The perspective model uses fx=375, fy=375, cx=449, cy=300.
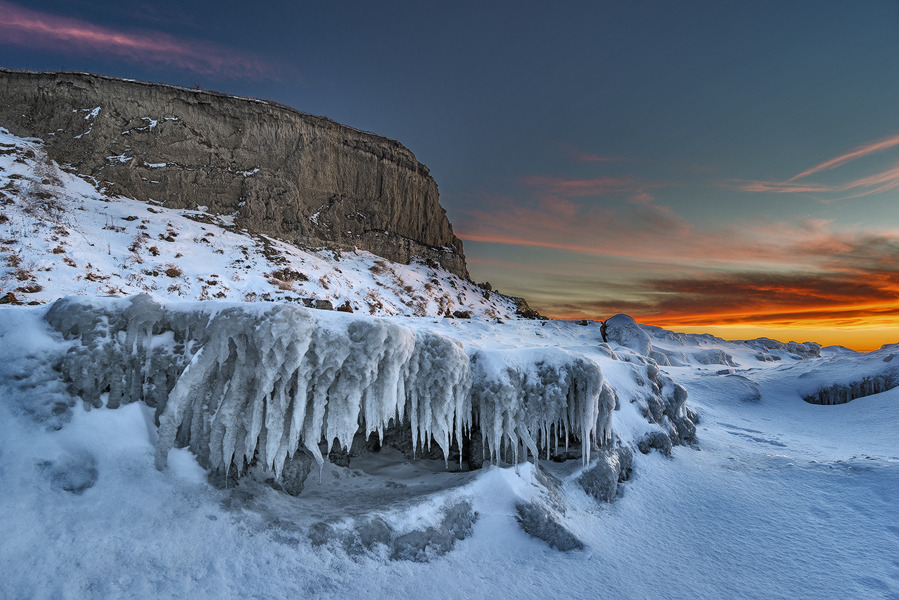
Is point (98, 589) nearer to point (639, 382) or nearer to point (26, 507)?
point (26, 507)

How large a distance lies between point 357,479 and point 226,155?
4025cm

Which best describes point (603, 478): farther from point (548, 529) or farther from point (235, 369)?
point (235, 369)

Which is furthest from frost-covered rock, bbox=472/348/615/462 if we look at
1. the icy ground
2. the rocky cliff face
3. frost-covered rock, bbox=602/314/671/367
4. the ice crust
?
the rocky cliff face

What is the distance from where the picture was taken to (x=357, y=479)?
7938 millimetres

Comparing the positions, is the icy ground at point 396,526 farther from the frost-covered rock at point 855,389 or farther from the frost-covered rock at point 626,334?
the frost-covered rock at point 626,334

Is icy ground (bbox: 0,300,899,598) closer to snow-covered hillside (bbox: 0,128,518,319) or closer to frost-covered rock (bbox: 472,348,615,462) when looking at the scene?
frost-covered rock (bbox: 472,348,615,462)

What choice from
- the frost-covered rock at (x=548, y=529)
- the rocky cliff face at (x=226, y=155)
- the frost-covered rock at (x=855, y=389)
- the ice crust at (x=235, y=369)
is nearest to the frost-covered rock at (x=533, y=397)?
the frost-covered rock at (x=548, y=529)

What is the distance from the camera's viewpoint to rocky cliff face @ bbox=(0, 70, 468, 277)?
3198 centimetres

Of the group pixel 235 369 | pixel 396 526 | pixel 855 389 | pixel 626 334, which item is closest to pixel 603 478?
pixel 396 526

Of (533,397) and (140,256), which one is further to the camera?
(140,256)

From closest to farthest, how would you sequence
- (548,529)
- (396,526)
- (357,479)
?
(396,526), (548,529), (357,479)

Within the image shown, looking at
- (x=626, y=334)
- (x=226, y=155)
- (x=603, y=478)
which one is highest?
(x=226, y=155)

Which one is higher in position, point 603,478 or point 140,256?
point 140,256

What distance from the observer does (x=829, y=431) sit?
15492 millimetres
